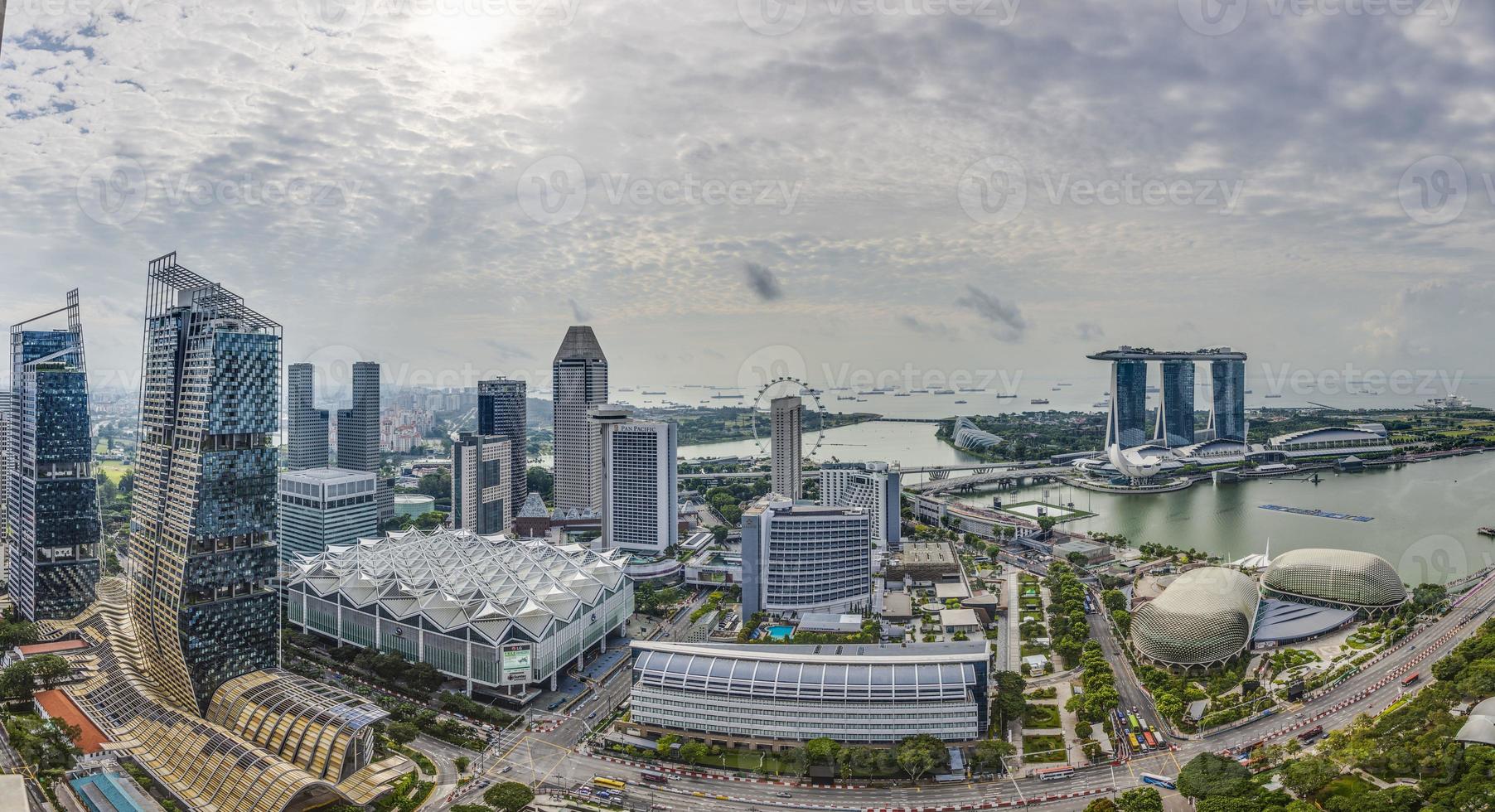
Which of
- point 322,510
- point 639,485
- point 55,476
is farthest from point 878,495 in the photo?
point 55,476

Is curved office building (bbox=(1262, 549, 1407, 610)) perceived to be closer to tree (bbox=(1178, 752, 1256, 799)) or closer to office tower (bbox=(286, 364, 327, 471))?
tree (bbox=(1178, 752, 1256, 799))

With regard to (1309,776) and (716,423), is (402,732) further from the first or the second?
(716,423)

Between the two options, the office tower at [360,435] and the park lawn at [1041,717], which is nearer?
the park lawn at [1041,717]

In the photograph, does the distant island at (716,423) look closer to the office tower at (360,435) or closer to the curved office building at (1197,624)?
the office tower at (360,435)

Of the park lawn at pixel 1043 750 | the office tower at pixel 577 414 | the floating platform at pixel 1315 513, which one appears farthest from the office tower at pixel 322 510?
the floating platform at pixel 1315 513

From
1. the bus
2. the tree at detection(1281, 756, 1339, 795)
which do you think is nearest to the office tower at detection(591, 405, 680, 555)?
the bus

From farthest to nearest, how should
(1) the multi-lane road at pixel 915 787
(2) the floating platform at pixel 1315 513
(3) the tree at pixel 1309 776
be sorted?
(2) the floating platform at pixel 1315 513 < (1) the multi-lane road at pixel 915 787 < (3) the tree at pixel 1309 776

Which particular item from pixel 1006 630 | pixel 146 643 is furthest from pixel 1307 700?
pixel 146 643
